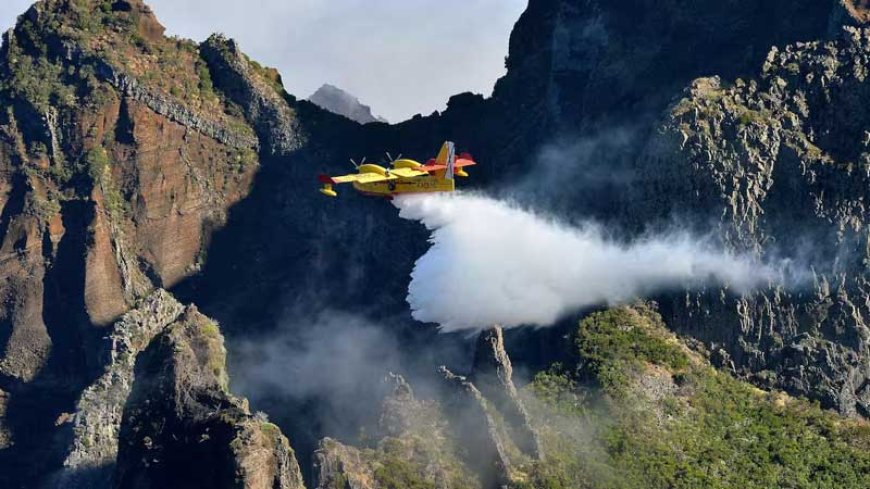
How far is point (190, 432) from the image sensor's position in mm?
151125

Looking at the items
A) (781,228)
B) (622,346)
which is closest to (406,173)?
(622,346)

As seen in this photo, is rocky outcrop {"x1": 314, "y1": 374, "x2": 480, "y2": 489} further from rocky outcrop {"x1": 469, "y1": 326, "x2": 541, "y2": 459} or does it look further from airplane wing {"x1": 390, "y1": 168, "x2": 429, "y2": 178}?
airplane wing {"x1": 390, "y1": 168, "x2": 429, "y2": 178}

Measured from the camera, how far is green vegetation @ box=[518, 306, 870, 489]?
481ft

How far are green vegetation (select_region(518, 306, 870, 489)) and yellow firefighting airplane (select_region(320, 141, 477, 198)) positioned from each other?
13593 millimetres

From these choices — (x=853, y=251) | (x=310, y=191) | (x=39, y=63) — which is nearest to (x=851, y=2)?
(x=853, y=251)

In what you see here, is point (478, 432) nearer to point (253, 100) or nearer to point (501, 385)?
point (501, 385)

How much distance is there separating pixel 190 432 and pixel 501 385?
18.5 metres

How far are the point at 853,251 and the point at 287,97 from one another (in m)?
54.8

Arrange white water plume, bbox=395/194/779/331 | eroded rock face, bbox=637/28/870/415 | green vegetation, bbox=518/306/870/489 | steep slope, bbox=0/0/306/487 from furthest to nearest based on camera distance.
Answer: steep slope, bbox=0/0/306/487 < white water plume, bbox=395/194/779/331 < eroded rock face, bbox=637/28/870/415 < green vegetation, bbox=518/306/870/489

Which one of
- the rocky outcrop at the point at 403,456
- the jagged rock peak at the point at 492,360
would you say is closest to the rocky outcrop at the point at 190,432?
the rocky outcrop at the point at 403,456

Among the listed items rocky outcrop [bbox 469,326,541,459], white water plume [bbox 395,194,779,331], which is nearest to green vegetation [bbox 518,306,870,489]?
rocky outcrop [bbox 469,326,541,459]

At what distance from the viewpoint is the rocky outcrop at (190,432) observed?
14375cm

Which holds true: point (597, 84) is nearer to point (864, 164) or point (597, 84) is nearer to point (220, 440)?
point (864, 164)

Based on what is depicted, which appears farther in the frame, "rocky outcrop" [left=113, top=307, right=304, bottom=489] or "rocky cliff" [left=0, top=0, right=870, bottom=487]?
Result: "rocky cliff" [left=0, top=0, right=870, bottom=487]
